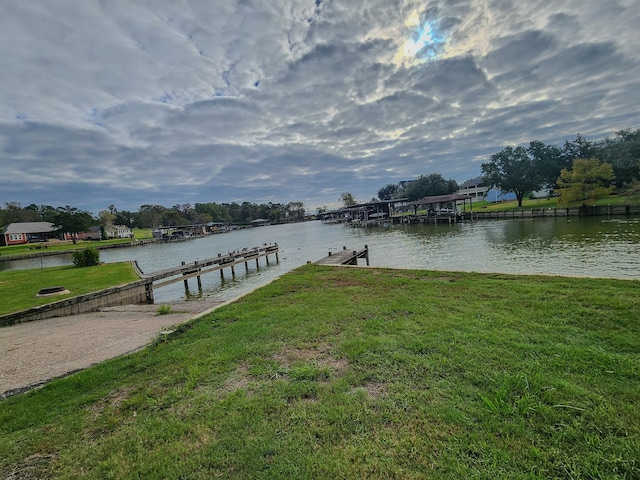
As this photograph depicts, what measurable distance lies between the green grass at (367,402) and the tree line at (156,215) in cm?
6970

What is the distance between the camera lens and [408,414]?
282cm

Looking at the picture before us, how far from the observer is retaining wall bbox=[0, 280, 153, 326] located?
31.8ft

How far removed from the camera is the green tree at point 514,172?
52750mm

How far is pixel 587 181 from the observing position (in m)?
38.7

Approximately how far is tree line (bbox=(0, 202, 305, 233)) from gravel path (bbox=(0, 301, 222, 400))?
62.3 meters

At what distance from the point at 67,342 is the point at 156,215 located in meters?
109

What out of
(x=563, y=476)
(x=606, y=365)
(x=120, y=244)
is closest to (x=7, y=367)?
(x=563, y=476)

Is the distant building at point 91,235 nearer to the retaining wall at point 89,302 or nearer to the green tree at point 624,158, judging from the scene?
the retaining wall at point 89,302

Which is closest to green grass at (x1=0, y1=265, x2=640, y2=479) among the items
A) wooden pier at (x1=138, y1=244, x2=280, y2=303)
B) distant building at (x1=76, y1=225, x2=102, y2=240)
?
wooden pier at (x1=138, y1=244, x2=280, y2=303)

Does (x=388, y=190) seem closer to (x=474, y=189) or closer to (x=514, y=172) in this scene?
(x=474, y=189)

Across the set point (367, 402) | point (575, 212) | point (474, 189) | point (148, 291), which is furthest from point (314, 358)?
point (474, 189)

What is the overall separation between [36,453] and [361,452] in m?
3.10

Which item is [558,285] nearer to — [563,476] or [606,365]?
[606,365]

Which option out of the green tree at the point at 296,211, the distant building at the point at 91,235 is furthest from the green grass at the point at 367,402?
the green tree at the point at 296,211
